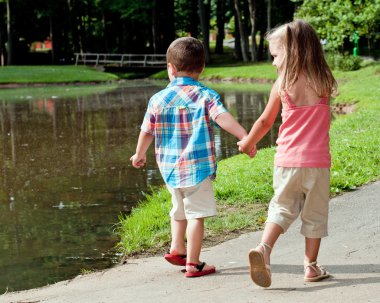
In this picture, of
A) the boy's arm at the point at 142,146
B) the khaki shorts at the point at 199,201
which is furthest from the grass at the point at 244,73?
the khaki shorts at the point at 199,201

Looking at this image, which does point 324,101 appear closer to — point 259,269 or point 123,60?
point 259,269

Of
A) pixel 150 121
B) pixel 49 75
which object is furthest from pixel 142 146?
pixel 49 75

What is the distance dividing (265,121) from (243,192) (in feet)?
11.3

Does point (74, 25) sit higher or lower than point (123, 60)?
higher

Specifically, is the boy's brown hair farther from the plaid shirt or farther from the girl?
the girl

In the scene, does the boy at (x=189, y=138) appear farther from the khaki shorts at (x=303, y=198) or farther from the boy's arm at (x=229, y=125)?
the khaki shorts at (x=303, y=198)

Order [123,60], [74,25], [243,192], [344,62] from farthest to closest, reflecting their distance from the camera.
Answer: [74,25]
[123,60]
[344,62]
[243,192]

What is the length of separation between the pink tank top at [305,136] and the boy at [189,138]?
53cm

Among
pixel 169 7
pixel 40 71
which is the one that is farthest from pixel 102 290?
pixel 169 7

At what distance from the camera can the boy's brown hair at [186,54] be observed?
5.30 metres

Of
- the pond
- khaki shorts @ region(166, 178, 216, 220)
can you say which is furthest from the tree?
khaki shorts @ region(166, 178, 216, 220)

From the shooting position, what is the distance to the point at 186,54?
5324 millimetres

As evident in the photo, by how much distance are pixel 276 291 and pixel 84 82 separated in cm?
4174

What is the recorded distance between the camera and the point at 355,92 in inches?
939
